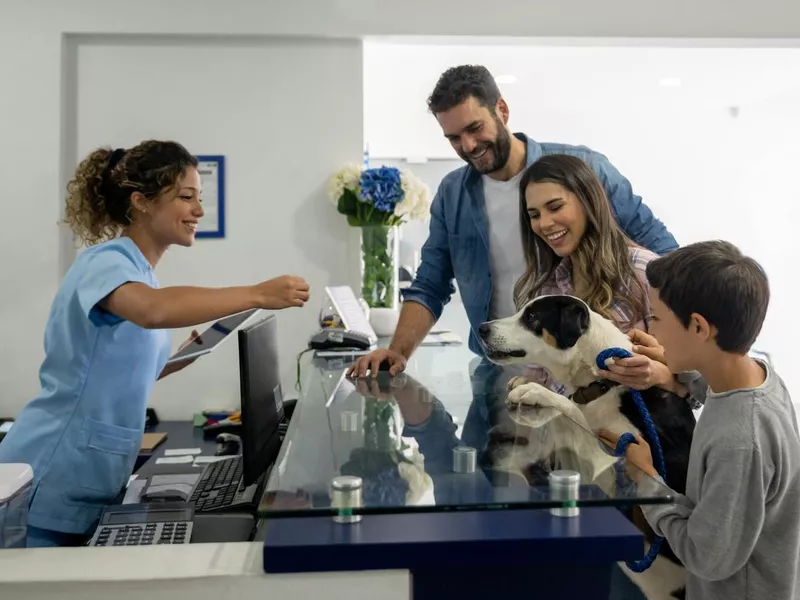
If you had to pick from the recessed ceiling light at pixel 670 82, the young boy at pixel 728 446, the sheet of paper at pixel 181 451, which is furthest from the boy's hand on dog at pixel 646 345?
the recessed ceiling light at pixel 670 82

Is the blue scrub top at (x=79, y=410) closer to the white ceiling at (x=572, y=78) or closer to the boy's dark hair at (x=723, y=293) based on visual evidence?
the boy's dark hair at (x=723, y=293)

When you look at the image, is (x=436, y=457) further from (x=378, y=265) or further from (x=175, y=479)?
(x=378, y=265)

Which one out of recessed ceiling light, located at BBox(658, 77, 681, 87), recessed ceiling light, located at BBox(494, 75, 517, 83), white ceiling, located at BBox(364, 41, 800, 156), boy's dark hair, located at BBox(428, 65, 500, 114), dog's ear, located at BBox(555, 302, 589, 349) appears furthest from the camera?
recessed ceiling light, located at BBox(658, 77, 681, 87)

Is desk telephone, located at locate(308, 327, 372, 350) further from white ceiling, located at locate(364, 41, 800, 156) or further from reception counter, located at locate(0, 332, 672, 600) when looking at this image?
reception counter, located at locate(0, 332, 672, 600)

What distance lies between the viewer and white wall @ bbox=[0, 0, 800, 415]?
3072 millimetres

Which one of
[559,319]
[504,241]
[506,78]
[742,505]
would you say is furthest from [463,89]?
[506,78]

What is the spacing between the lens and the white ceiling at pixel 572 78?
411cm

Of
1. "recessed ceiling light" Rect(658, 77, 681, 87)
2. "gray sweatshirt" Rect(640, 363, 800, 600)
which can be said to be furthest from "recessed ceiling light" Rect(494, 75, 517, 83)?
"gray sweatshirt" Rect(640, 363, 800, 600)

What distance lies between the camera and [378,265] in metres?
3.18

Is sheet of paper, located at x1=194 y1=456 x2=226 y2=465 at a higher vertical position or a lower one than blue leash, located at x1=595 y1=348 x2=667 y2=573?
lower

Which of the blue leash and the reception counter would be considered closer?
the reception counter

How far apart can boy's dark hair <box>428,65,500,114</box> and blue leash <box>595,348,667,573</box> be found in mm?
859

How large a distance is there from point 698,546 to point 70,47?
→ 3098 millimetres

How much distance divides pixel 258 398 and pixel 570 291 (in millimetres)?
702
